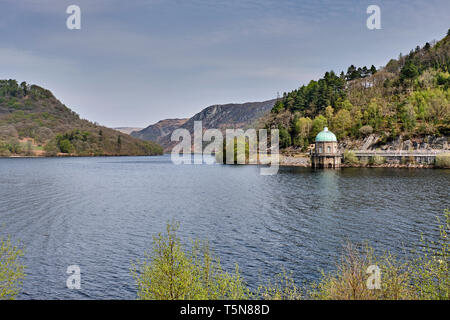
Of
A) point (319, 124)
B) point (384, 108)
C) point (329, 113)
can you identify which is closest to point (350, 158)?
point (319, 124)

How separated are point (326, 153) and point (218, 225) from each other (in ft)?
336

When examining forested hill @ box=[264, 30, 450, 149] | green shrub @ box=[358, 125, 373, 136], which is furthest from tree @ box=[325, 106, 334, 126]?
green shrub @ box=[358, 125, 373, 136]

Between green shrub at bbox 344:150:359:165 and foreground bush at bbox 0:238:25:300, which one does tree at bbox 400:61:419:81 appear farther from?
foreground bush at bbox 0:238:25:300

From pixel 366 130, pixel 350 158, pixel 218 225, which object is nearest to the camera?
pixel 218 225

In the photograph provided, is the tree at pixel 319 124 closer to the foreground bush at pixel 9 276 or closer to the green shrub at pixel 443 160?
the green shrub at pixel 443 160

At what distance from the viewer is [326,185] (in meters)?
83.9

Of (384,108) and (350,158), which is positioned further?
(384,108)

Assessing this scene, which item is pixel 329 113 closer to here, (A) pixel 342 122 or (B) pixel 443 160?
(A) pixel 342 122

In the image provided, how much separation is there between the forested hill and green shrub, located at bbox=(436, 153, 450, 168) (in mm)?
20894

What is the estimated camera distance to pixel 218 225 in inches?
1806

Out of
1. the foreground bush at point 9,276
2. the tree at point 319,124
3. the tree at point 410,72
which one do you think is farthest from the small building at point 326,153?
the foreground bush at point 9,276

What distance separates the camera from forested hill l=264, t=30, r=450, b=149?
145 m

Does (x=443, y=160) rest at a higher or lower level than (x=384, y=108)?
lower

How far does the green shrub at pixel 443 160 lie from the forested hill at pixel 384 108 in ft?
68.6
